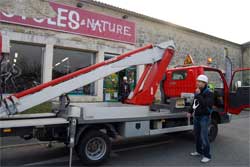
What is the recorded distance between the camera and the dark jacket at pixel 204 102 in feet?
17.0

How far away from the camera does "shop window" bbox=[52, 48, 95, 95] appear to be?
36.8ft

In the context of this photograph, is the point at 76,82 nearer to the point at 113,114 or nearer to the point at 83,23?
the point at 113,114

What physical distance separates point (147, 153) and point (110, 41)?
796 centimetres

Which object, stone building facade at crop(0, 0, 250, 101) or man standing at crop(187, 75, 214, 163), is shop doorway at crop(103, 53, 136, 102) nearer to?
stone building facade at crop(0, 0, 250, 101)

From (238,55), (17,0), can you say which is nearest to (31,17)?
(17,0)

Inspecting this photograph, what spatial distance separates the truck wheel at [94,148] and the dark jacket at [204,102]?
2.20 metres

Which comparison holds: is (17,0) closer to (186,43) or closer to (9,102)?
(9,102)

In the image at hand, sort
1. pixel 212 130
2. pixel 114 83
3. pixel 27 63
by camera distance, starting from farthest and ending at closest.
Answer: pixel 114 83 < pixel 27 63 < pixel 212 130

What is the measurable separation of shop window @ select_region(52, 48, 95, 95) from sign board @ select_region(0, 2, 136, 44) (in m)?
1.06

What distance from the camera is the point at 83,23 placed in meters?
11.5

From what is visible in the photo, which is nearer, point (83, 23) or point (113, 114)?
point (113, 114)

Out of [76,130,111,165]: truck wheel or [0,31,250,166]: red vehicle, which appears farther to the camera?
[76,130,111,165]: truck wheel

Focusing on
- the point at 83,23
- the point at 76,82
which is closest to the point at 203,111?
the point at 76,82

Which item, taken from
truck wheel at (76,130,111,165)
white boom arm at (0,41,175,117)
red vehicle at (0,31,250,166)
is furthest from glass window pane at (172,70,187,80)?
truck wheel at (76,130,111,165)
